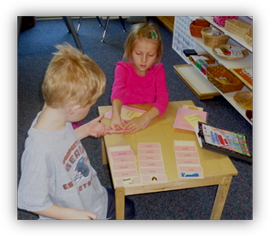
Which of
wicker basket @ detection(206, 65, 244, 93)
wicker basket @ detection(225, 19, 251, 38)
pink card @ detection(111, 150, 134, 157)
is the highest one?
wicker basket @ detection(225, 19, 251, 38)

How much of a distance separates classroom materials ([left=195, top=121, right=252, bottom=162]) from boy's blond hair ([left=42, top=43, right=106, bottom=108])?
0.74 meters

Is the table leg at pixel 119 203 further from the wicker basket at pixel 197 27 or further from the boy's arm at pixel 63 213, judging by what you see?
the wicker basket at pixel 197 27

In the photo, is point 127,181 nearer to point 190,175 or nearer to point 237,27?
point 190,175

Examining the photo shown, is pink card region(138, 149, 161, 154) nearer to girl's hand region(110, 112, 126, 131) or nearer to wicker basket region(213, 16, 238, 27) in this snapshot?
girl's hand region(110, 112, 126, 131)

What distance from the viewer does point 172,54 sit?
13.5 feet

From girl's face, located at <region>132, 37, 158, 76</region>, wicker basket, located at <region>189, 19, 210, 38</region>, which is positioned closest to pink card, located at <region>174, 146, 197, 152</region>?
girl's face, located at <region>132, 37, 158, 76</region>

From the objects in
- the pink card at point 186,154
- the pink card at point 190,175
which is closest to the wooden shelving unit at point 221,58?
the pink card at point 186,154

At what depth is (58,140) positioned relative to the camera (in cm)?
123

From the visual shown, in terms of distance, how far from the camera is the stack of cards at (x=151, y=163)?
4.85 feet

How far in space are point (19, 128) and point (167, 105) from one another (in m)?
1.48

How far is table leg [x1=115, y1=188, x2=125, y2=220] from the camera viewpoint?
1.46 metres

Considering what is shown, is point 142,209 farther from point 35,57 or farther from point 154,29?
point 35,57

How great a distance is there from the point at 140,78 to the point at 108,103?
1102 millimetres
